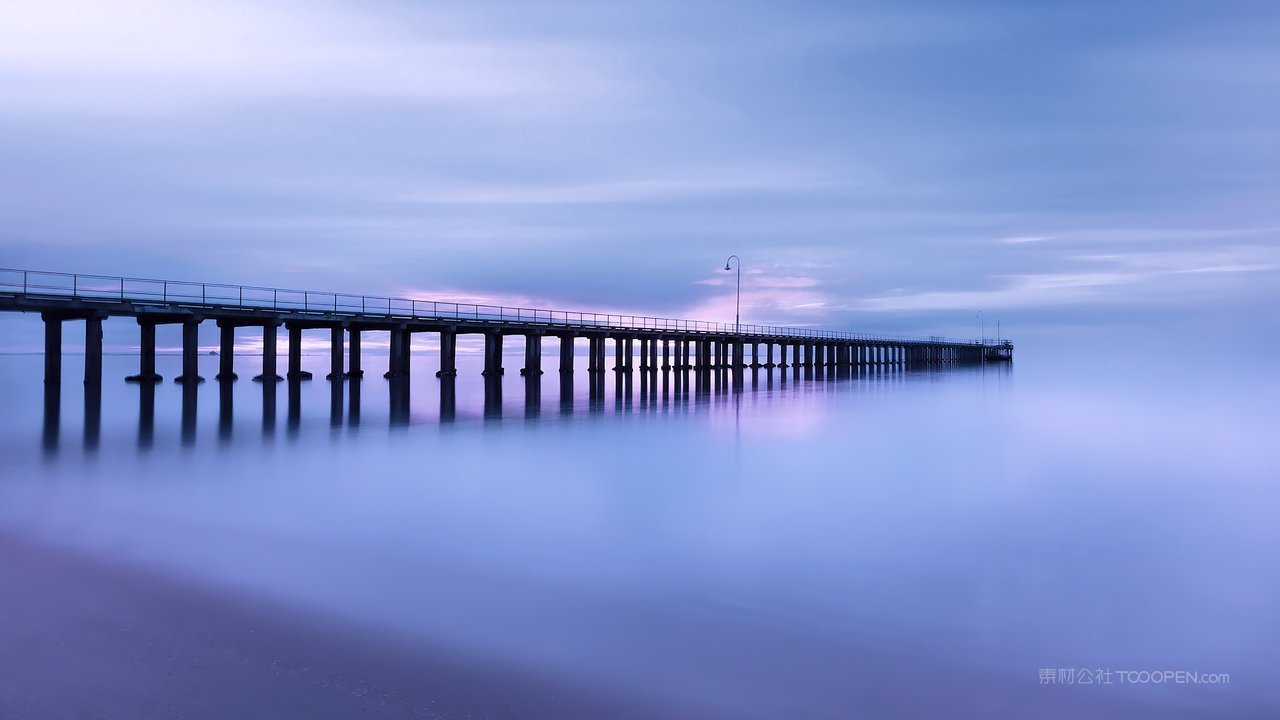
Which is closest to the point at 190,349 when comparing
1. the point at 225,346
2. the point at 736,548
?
the point at 225,346

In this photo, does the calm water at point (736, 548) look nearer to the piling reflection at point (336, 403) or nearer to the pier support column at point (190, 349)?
the piling reflection at point (336, 403)

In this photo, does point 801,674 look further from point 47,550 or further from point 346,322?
point 346,322

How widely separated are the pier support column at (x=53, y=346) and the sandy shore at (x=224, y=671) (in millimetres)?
27343

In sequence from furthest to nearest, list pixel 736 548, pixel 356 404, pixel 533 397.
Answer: pixel 533 397 < pixel 356 404 < pixel 736 548

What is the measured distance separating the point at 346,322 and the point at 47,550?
30.8 m

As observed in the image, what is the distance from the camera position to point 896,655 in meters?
5.29

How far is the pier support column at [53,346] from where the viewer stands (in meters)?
28.4

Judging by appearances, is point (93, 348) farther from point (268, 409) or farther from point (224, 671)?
point (224, 671)

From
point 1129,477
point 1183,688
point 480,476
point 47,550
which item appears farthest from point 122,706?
point 1129,477

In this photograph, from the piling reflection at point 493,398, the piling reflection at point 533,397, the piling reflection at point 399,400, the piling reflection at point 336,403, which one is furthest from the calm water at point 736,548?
the piling reflection at point 533,397

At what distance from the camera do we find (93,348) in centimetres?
2928

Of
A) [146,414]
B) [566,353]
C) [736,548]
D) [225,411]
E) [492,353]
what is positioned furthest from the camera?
[566,353]

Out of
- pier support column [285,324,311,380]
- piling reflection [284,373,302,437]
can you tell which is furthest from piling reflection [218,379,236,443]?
pier support column [285,324,311,380]

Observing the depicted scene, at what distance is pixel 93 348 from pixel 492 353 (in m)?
19.2
